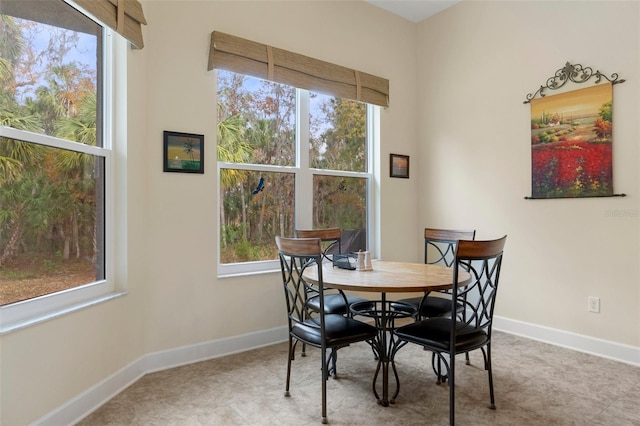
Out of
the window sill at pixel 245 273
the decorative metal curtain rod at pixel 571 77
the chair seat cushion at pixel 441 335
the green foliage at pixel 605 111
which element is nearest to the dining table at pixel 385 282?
the chair seat cushion at pixel 441 335

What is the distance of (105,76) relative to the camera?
7.88 ft

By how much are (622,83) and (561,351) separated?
2115 mm

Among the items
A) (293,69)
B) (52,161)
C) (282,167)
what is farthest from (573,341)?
(52,161)

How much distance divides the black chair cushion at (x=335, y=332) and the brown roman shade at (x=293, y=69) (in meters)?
2.02

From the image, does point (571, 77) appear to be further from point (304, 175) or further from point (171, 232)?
point (171, 232)

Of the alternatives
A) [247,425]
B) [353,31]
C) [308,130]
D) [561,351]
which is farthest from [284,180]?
[561,351]

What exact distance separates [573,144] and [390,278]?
2.09 meters

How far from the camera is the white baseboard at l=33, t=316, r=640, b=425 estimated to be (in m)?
2.03

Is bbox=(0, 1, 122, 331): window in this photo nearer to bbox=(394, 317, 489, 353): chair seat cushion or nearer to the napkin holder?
the napkin holder

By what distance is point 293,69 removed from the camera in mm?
3248

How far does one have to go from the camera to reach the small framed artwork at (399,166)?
13.4 ft

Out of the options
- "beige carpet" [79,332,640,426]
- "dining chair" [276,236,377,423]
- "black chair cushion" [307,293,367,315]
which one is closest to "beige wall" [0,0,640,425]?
"beige carpet" [79,332,640,426]

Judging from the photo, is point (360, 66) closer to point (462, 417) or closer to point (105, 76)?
point (105, 76)

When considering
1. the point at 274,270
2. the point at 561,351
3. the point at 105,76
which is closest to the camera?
the point at 105,76
